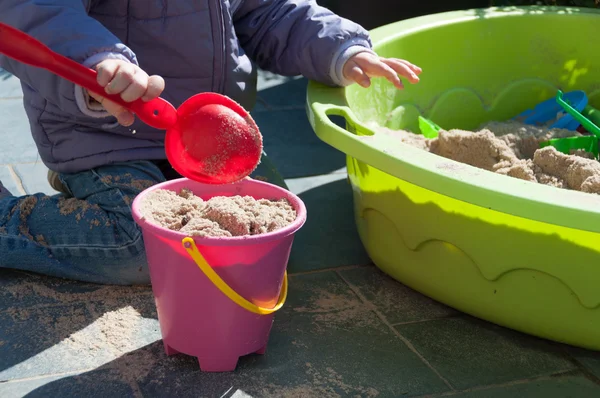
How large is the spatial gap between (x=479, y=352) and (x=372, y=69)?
2.09 ft

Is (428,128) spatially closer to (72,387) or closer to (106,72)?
(106,72)

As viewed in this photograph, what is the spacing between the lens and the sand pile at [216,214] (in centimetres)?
120

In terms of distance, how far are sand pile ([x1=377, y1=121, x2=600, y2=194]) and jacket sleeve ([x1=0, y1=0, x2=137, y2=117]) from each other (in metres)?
0.78

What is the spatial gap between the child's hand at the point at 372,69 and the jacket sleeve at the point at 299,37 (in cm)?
2

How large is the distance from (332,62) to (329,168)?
544 millimetres

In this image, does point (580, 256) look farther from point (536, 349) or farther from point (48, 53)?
point (48, 53)

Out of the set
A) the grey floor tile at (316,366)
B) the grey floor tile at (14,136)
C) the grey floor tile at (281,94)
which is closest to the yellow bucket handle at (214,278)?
the grey floor tile at (316,366)

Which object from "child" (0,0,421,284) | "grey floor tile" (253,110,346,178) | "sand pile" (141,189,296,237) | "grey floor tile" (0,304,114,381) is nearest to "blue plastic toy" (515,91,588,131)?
"grey floor tile" (253,110,346,178)

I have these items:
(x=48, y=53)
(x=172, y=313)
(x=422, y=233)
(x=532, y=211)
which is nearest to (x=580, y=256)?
(x=532, y=211)

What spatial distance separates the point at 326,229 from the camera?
1843mm

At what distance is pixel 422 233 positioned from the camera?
1.46 m

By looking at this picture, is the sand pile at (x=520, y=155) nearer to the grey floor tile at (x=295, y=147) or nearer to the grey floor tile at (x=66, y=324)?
the grey floor tile at (x=295, y=147)

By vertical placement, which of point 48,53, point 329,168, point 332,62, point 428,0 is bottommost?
point 329,168

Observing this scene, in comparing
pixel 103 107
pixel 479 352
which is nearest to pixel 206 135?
pixel 103 107
